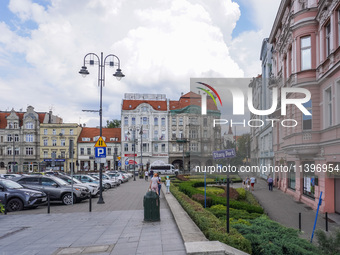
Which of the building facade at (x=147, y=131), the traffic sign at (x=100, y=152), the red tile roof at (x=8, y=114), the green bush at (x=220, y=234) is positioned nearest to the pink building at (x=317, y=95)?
the green bush at (x=220, y=234)

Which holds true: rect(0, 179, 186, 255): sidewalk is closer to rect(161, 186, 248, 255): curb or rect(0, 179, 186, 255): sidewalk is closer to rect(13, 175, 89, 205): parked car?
rect(161, 186, 248, 255): curb

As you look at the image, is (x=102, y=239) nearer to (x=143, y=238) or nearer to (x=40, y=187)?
(x=143, y=238)

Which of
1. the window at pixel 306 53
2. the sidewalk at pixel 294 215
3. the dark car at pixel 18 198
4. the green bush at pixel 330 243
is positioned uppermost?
Answer: the window at pixel 306 53

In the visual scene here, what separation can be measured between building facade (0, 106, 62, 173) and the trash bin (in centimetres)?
6127

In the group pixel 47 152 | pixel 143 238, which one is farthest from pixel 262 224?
pixel 47 152

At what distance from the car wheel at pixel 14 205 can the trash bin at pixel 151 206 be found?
7.79 m

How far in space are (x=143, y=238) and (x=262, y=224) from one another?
3.35m

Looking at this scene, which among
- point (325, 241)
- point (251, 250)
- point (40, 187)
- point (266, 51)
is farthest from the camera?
point (266, 51)

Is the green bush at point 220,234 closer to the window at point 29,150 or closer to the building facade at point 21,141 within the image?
the building facade at point 21,141

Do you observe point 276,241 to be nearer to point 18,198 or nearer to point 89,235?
point 89,235

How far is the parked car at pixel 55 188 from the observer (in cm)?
1730

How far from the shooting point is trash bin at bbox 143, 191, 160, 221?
421 inches

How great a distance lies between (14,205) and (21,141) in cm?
5809

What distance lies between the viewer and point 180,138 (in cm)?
6819
